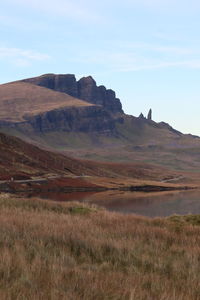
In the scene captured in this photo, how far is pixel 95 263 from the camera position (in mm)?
8344

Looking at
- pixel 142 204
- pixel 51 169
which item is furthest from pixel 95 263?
pixel 51 169

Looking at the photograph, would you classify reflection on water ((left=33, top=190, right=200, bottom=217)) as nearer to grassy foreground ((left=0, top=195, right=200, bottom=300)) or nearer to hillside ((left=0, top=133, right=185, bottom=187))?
hillside ((left=0, top=133, right=185, bottom=187))

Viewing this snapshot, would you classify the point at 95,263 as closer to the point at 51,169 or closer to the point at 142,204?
the point at 142,204

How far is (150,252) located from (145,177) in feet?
509

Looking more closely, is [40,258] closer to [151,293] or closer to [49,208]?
[151,293]

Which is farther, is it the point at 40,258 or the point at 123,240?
the point at 123,240

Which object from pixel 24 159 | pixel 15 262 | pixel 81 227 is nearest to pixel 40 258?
pixel 15 262

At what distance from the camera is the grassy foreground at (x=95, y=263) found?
565 centimetres

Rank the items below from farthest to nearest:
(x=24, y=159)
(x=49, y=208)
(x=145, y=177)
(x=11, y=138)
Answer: (x=145, y=177), (x=11, y=138), (x=24, y=159), (x=49, y=208)

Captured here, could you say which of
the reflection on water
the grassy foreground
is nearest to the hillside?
the reflection on water

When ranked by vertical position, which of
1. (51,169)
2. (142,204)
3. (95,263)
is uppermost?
(95,263)

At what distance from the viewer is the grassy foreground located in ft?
18.5

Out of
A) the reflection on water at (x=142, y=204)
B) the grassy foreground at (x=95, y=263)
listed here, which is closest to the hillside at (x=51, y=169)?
the reflection on water at (x=142, y=204)

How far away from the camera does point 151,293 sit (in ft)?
19.4
